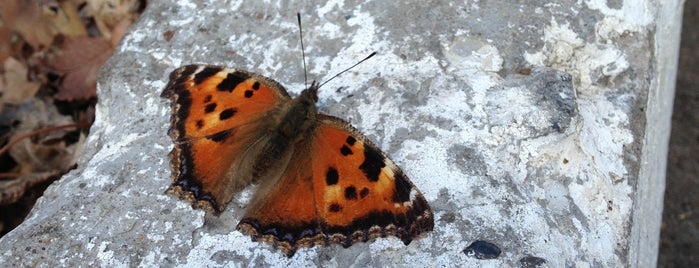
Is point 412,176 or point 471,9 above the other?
point 471,9

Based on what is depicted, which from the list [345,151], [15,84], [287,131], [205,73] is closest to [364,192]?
[345,151]

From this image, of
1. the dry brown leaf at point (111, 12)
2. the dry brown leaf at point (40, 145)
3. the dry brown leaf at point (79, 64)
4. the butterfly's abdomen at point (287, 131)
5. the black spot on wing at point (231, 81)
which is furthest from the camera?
the dry brown leaf at point (111, 12)

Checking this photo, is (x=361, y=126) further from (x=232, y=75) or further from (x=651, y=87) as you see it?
(x=651, y=87)

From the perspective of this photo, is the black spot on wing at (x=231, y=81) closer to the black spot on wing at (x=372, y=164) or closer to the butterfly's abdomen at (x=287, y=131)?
the butterfly's abdomen at (x=287, y=131)

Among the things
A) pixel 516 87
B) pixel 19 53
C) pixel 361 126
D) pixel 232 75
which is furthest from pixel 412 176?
pixel 19 53

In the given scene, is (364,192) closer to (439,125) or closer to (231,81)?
(439,125)

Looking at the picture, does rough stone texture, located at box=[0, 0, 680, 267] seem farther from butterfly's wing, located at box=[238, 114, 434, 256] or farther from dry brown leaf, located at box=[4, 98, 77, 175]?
dry brown leaf, located at box=[4, 98, 77, 175]

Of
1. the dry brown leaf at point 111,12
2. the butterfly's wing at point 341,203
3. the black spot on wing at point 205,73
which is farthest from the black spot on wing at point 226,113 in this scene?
the dry brown leaf at point 111,12

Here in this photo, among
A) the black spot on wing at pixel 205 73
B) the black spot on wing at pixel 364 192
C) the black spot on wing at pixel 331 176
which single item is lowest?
the black spot on wing at pixel 364 192
